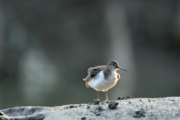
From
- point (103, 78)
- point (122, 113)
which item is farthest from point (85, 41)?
point (122, 113)

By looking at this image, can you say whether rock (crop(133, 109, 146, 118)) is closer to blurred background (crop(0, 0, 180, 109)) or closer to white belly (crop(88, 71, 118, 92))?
white belly (crop(88, 71, 118, 92))

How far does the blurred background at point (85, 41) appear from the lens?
8445 mm

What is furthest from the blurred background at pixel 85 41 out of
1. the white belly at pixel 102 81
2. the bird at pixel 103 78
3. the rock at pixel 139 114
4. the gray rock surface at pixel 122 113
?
the rock at pixel 139 114

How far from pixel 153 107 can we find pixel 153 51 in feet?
21.8

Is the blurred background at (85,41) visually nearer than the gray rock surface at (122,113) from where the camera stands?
No

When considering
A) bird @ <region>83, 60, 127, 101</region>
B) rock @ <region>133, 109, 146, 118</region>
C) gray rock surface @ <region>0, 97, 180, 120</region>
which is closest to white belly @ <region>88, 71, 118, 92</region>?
bird @ <region>83, 60, 127, 101</region>

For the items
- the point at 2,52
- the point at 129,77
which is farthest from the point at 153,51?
the point at 2,52

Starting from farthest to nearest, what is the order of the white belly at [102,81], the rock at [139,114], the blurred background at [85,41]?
the blurred background at [85,41], the white belly at [102,81], the rock at [139,114]

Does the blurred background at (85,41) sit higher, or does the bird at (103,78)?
the blurred background at (85,41)

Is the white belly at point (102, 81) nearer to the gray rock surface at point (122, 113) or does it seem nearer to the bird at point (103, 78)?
the bird at point (103, 78)

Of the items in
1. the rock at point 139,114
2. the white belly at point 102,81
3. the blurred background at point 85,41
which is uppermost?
the blurred background at point 85,41

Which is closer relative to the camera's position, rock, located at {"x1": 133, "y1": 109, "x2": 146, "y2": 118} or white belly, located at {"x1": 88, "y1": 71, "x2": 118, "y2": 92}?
rock, located at {"x1": 133, "y1": 109, "x2": 146, "y2": 118}

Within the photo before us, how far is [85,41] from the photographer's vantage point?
852 cm

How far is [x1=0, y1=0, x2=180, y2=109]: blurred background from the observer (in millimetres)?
8445
